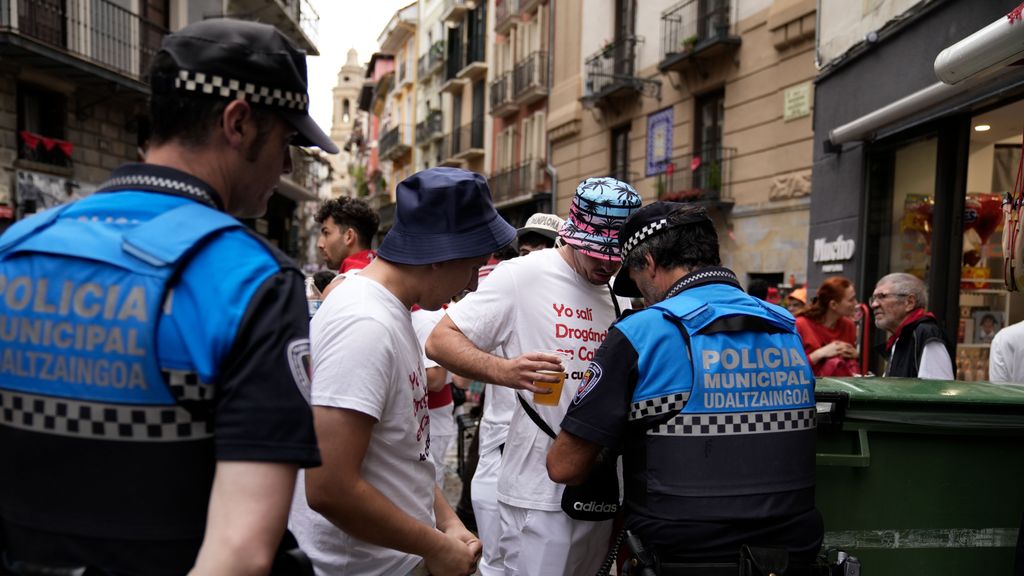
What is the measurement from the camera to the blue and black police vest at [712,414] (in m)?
2.37

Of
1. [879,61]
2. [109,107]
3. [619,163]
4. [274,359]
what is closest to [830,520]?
[274,359]

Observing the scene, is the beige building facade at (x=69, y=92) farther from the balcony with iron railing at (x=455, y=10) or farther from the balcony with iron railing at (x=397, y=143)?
the balcony with iron railing at (x=397, y=143)

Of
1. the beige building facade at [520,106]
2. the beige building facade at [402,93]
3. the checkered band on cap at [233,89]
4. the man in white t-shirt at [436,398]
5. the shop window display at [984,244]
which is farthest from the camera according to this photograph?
the beige building facade at [402,93]

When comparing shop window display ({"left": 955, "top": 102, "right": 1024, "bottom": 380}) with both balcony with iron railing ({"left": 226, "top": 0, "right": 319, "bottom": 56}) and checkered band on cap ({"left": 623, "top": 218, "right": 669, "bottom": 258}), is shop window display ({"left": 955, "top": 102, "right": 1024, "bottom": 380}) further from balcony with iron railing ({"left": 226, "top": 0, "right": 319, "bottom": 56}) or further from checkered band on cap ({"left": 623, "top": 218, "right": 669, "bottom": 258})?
balcony with iron railing ({"left": 226, "top": 0, "right": 319, "bottom": 56})

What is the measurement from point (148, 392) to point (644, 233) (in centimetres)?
187

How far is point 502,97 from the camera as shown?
2873 centimetres

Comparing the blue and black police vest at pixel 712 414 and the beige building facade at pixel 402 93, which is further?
the beige building facade at pixel 402 93

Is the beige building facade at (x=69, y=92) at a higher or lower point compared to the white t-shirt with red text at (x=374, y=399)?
higher

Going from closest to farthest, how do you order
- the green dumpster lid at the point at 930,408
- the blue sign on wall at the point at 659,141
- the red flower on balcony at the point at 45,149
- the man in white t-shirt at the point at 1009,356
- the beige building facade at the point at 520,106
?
the green dumpster lid at the point at 930,408, the man in white t-shirt at the point at 1009,356, the red flower on balcony at the point at 45,149, the blue sign on wall at the point at 659,141, the beige building facade at the point at 520,106

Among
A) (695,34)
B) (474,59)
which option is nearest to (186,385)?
(695,34)

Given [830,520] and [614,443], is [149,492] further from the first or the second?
[830,520]

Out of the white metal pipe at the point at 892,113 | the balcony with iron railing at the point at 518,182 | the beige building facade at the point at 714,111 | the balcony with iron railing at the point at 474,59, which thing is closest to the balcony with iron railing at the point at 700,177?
the beige building facade at the point at 714,111

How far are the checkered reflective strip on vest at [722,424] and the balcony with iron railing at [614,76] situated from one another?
1573 centimetres

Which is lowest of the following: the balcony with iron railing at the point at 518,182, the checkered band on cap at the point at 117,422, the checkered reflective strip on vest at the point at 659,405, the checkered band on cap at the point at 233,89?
the checkered reflective strip on vest at the point at 659,405
